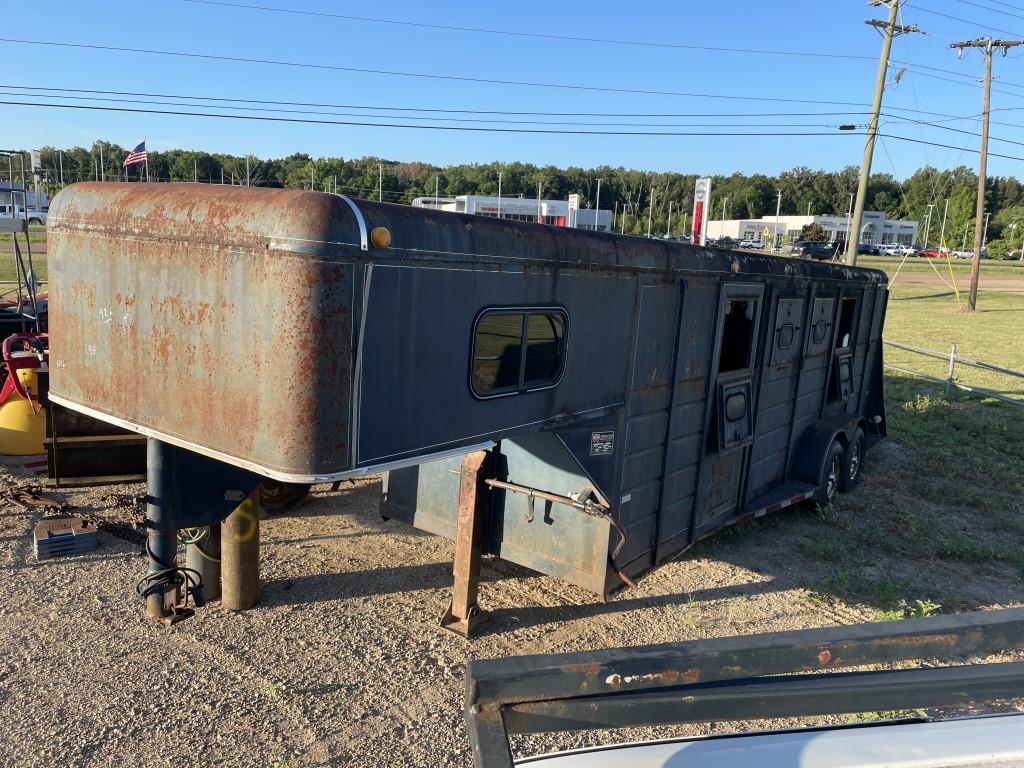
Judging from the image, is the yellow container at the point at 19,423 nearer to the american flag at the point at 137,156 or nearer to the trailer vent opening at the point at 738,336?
the american flag at the point at 137,156

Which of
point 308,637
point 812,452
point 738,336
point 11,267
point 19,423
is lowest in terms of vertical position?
point 308,637

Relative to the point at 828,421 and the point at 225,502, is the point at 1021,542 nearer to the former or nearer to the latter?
the point at 828,421

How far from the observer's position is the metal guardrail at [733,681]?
1.72 m

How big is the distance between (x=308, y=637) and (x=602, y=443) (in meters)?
2.45

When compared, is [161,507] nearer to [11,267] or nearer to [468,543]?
[468,543]

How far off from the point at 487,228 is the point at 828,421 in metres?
6.30

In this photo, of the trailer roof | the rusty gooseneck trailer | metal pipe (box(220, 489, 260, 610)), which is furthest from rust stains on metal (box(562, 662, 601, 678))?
metal pipe (box(220, 489, 260, 610))

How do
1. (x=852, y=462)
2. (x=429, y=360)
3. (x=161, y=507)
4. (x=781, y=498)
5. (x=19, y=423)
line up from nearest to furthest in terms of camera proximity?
(x=429, y=360)
(x=161, y=507)
(x=781, y=498)
(x=19, y=423)
(x=852, y=462)

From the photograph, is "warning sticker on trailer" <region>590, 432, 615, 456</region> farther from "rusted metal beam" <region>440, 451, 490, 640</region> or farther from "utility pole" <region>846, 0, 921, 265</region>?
"utility pole" <region>846, 0, 921, 265</region>

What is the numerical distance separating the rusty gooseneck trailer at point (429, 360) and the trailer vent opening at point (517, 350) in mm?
14

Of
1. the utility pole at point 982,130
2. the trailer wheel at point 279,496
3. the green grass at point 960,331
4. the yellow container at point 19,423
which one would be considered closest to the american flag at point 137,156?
the yellow container at point 19,423

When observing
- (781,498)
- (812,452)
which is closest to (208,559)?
(781,498)

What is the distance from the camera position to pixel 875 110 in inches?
944

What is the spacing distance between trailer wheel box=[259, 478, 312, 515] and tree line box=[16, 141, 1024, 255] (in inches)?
1664
